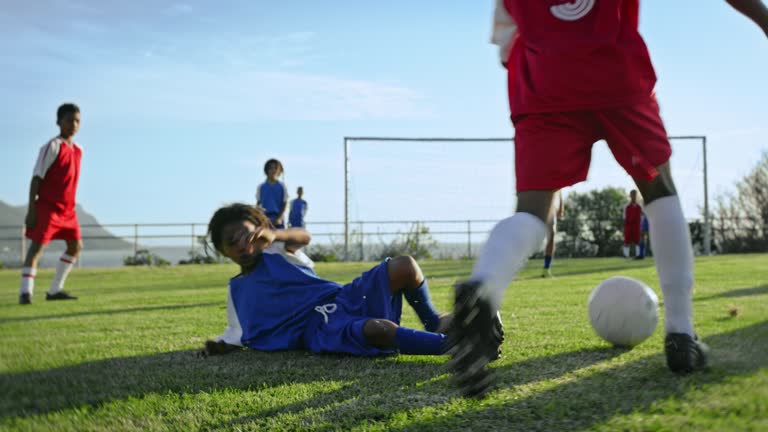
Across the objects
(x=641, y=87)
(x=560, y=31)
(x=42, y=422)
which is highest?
(x=560, y=31)

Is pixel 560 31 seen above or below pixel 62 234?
above

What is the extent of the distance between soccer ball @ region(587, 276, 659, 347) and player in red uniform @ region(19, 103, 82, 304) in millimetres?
6641

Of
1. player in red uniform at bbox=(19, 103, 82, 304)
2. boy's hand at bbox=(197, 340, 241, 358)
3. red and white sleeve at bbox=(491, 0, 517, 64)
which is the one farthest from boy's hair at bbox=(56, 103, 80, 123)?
red and white sleeve at bbox=(491, 0, 517, 64)

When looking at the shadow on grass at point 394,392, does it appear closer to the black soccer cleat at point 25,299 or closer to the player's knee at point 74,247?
the black soccer cleat at point 25,299

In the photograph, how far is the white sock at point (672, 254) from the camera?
7.47ft

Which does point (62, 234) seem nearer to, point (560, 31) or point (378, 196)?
point (560, 31)

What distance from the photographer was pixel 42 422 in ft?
6.71

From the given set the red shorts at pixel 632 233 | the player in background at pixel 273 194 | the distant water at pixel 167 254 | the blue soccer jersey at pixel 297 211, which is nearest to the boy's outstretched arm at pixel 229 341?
the player in background at pixel 273 194

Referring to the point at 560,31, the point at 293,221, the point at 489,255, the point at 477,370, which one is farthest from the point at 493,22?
the point at 293,221

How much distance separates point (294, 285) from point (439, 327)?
0.74 metres

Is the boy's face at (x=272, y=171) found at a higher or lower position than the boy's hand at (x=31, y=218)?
higher

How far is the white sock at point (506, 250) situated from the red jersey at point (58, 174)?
6910mm

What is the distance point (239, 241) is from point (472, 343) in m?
1.66

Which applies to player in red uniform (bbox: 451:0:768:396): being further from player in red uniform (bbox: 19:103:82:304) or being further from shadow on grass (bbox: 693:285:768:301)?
player in red uniform (bbox: 19:103:82:304)
